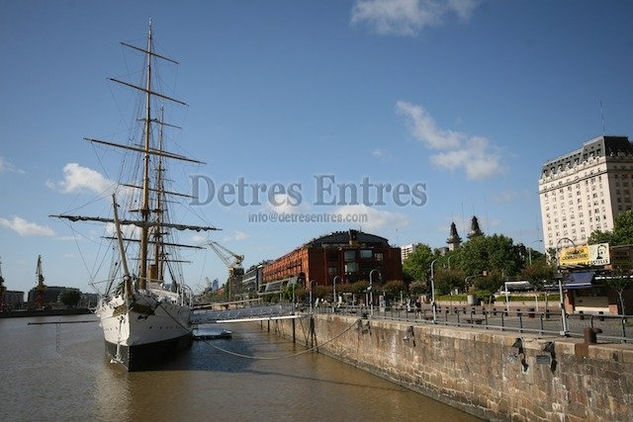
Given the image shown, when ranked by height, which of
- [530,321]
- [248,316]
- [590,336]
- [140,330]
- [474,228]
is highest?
[474,228]

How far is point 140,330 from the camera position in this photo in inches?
1329

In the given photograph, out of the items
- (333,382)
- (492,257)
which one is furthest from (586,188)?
(333,382)

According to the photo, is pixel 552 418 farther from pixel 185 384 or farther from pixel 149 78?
pixel 149 78

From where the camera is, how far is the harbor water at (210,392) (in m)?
20.8

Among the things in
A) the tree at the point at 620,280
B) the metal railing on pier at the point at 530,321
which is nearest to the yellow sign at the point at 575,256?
the tree at the point at 620,280

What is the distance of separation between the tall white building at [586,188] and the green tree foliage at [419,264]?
58.0 meters

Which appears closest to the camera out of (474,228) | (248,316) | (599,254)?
(599,254)

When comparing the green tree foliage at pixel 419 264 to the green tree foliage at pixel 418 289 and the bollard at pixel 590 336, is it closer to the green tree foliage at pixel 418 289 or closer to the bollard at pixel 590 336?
the green tree foliage at pixel 418 289

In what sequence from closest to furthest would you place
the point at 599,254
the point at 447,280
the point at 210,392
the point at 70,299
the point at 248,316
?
the point at 210,392
the point at 599,254
the point at 248,316
the point at 447,280
the point at 70,299

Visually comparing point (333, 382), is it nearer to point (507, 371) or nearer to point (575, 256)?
point (507, 371)

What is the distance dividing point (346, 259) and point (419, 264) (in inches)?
837

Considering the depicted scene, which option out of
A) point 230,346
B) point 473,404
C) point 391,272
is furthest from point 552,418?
point 391,272

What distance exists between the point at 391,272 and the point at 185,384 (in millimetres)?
70090

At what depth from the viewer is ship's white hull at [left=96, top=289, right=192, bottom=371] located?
1303 inches
